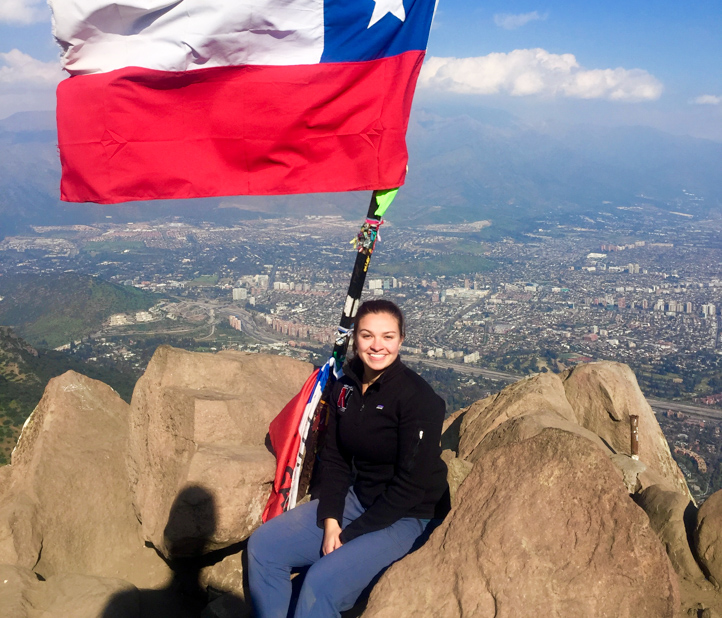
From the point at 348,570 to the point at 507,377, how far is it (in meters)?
22.1

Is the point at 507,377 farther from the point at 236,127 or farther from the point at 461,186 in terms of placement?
the point at 461,186

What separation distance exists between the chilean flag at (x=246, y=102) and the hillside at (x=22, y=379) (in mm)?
8410

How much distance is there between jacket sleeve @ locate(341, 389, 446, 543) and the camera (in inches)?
151

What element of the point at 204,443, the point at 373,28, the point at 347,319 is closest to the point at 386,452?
the point at 347,319

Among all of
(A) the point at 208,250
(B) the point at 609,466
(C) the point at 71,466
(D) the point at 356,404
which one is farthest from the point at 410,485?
(A) the point at 208,250

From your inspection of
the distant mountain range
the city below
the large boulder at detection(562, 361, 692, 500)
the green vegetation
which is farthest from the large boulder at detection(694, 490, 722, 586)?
the distant mountain range

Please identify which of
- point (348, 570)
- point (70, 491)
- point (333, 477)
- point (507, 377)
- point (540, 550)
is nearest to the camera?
point (540, 550)

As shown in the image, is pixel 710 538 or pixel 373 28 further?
pixel 373 28

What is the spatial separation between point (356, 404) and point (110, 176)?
2.83 metres

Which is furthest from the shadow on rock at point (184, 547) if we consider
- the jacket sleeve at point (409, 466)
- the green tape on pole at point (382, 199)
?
the green tape on pole at point (382, 199)

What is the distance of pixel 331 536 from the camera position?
157 inches

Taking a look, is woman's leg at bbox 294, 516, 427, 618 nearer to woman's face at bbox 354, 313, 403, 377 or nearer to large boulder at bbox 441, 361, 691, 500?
woman's face at bbox 354, 313, 403, 377

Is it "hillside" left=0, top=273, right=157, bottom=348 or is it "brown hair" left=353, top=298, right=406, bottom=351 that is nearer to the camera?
"brown hair" left=353, top=298, right=406, bottom=351

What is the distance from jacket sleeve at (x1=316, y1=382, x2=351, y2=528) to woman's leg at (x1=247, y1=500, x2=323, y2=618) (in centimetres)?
15
